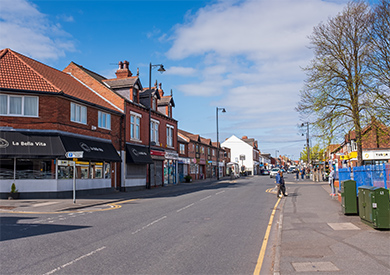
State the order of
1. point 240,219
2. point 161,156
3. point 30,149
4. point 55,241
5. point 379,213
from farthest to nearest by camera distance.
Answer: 1. point 161,156
2. point 30,149
3. point 240,219
4. point 379,213
5. point 55,241

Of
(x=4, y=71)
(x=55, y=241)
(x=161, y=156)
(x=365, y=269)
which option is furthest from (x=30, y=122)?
(x=365, y=269)

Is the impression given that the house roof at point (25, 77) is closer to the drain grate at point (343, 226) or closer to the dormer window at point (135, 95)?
the dormer window at point (135, 95)

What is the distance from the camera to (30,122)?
2086cm

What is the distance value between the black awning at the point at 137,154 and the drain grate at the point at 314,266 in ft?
76.9

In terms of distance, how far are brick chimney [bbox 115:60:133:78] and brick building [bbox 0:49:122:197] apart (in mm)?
11368

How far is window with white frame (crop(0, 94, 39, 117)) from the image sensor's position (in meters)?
20.4

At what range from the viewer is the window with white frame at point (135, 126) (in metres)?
30.9

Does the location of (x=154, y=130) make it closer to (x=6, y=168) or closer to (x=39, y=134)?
(x=39, y=134)

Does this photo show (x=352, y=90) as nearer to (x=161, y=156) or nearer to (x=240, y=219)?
(x=240, y=219)

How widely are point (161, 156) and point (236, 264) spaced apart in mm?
29680

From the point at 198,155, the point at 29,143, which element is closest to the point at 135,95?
the point at 29,143

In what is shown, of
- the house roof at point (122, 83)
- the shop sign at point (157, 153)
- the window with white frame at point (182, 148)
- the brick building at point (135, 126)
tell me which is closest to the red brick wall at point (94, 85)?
the brick building at point (135, 126)

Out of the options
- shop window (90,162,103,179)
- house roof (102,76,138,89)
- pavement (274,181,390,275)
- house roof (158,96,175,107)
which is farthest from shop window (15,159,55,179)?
house roof (158,96,175,107)

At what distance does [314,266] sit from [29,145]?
59.0 ft
